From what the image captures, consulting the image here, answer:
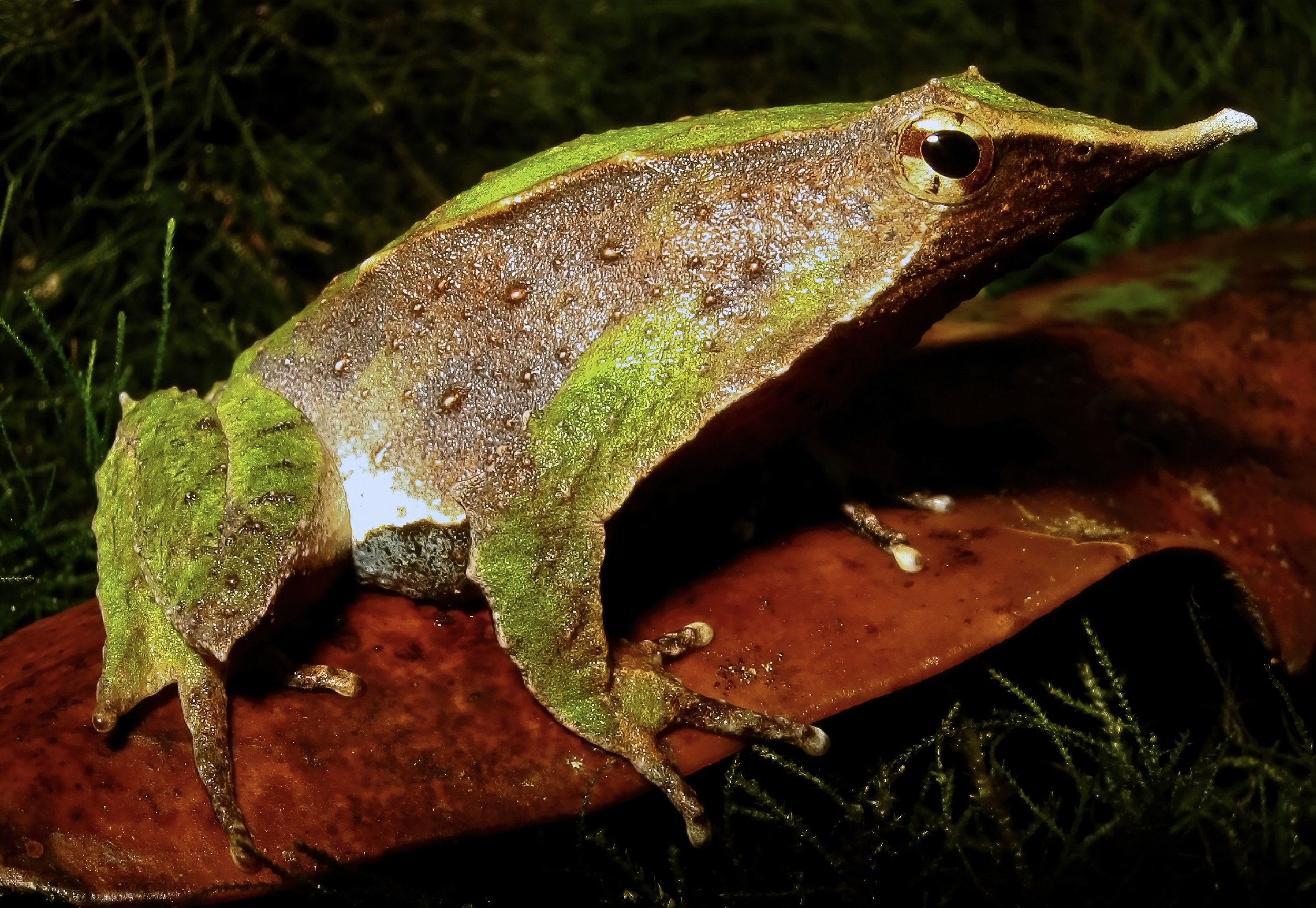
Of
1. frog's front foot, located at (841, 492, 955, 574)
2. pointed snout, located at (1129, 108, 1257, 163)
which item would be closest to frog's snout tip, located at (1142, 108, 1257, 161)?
pointed snout, located at (1129, 108, 1257, 163)

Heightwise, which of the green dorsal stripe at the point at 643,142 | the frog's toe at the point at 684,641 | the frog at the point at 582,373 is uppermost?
the green dorsal stripe at the point at 643,142

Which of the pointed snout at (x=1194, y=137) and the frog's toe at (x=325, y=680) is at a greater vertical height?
the pointed snout at (x=1194, y=137)

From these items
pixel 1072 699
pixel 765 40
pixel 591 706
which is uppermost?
pixel 765 40

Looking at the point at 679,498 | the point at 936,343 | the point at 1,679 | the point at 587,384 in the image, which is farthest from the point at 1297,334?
the point at 1,679

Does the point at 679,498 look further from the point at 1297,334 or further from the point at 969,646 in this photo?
the point at 1297,334

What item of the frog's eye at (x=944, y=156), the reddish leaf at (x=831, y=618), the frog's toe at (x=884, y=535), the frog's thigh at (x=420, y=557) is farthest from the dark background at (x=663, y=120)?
the frog's eye at (x=944, y=156)

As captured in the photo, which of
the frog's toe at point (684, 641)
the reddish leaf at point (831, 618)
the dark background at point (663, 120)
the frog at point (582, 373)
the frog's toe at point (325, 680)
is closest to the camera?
the reddish leaf at point (831, 618)

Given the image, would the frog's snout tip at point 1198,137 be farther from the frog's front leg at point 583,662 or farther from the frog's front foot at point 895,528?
the frog's front leg at point 583,662
